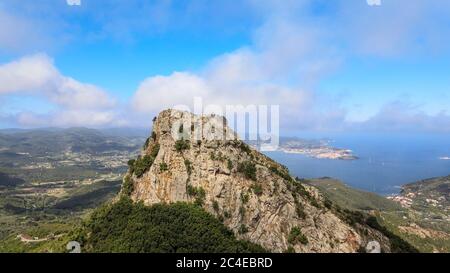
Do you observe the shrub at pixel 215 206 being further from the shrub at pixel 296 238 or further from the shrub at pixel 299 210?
the shrub at pixel 299 210

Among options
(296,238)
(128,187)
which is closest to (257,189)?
(296,238)

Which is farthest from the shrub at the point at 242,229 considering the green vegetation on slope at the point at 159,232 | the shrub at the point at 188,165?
the shrub at the point at 188,165

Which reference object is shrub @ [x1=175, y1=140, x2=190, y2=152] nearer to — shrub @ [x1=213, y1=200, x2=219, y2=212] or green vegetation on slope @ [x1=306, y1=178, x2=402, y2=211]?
shrub @ [x1=213, y1=200, x2=219, y2=212]

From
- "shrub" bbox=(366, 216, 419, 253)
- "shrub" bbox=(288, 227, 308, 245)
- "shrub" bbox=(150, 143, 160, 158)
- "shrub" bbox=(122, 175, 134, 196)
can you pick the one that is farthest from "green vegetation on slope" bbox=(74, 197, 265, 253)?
"shrub" bbox=(366, 216, 419, 253)

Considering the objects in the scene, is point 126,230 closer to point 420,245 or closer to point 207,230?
point 207,230
